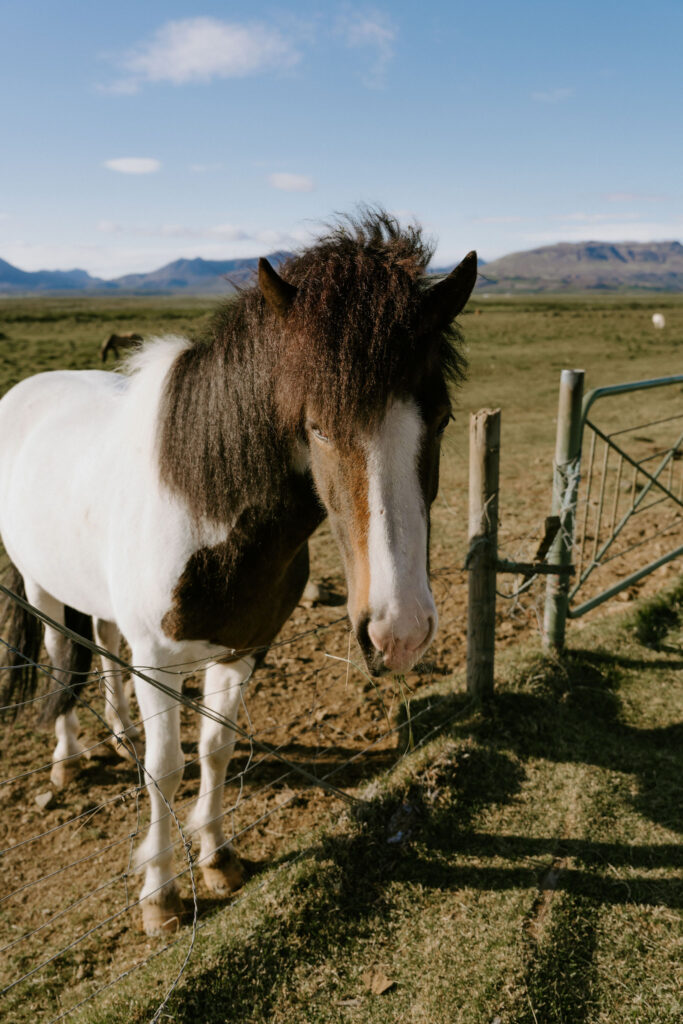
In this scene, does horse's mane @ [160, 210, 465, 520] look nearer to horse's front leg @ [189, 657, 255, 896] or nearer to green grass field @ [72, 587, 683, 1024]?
horse's front leg @ [189, 657, 255, 896]

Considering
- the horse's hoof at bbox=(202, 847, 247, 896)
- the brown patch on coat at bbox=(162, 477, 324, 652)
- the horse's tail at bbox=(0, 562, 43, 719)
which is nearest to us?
the brown patch on coat at bbox=(162, 477, 324, 652)

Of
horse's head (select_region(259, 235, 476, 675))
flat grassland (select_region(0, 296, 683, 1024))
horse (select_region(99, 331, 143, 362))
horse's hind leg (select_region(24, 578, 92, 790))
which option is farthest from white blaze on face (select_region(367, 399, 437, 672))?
→ horse (select_region(99, 331, 143, 362))

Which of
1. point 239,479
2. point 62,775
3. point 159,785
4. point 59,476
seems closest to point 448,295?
point 239,479

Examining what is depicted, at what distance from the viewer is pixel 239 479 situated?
82.1 inches

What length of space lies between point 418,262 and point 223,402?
753 mm

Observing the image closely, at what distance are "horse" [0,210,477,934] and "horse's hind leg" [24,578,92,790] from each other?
7 centimetres

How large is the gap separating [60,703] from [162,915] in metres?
1.36

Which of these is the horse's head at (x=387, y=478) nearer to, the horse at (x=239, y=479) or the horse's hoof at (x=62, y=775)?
the horse at (x=239, y=479)

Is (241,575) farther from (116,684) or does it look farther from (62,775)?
(62,775)

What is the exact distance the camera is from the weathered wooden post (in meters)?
3.04

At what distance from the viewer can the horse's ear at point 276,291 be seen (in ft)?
5.58

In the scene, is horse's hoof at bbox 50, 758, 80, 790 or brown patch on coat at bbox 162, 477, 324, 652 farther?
horse's hoof at bbox 50, 758, 80, 790

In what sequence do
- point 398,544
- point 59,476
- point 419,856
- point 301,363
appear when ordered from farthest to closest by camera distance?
point 59,476 → point 419,856 → point 301,363 → point 398,544

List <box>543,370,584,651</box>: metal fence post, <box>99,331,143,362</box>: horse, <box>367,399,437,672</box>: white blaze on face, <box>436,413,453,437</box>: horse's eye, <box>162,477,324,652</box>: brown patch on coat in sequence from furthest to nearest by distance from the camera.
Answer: <box>99,331,143,362</box>: horse < <box>543,370,584,651</box>: metal fence post < <box>162,477,324,652</box>: brown patch on coat < <box>436,413,453,437</box>: horse's eye < <box>367,399,437,672</box>: white blaze on face
